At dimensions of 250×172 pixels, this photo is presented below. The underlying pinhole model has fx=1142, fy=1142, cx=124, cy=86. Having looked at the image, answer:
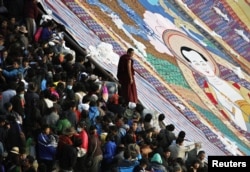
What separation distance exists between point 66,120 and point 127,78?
12.7 feet

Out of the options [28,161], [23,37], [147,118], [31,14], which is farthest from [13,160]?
[31,14]

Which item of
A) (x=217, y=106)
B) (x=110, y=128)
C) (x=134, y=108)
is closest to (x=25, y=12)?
(x=134, y=108)

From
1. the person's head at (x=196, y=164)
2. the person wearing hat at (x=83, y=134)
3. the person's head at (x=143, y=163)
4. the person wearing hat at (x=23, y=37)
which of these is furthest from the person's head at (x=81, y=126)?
the person wearing hat at (x=23, y=37)

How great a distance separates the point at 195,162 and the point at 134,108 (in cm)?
160

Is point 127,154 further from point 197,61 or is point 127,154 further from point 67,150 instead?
point 197,61

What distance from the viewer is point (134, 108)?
18938 mm

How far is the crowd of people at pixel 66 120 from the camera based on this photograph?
15.8 m

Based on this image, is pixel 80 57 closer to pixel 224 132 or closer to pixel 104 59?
pixel 104 59

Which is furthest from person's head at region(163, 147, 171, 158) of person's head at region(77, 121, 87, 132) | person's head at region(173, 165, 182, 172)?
person's head at region(77, 121, 87, 132)

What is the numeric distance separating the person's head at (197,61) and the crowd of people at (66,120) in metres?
5.11

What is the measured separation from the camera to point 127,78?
66.0 feet

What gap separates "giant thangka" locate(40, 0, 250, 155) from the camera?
21766mm

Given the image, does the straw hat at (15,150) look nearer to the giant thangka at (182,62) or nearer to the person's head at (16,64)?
the person's head at (16,64)

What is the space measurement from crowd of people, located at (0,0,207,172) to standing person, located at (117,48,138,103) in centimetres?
31
